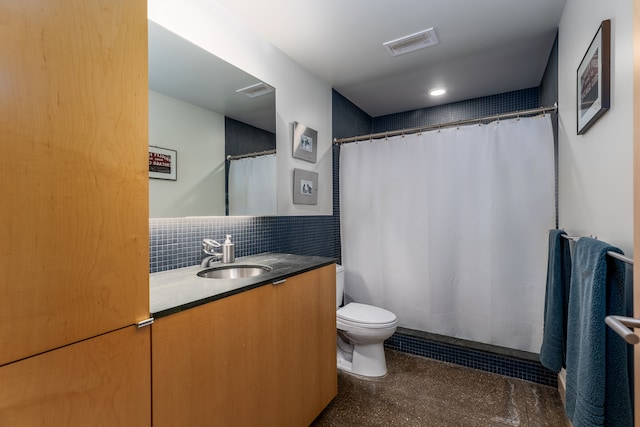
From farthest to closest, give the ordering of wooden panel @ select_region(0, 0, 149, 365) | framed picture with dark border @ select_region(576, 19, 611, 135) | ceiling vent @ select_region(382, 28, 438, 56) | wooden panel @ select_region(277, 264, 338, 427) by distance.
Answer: ceiling vent @ select_region(382, 28, 438, 56), wooden panel @ select_region(277, 264, 338, 427), framed picture with dark border @ select_region(576, 19, 611, 135), wooden panel @ select_region(0, 0, 149, 365)

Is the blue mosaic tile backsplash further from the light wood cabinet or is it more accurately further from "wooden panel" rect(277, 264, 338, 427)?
the light wood cabinet

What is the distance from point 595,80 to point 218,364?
1.85 metres

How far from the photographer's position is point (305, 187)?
95.9 inches

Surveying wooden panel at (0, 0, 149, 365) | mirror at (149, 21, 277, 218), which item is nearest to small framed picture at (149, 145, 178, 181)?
mirror at (149, 21, 277, 218)

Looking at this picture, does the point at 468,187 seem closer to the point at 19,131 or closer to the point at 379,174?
the point at 379,174

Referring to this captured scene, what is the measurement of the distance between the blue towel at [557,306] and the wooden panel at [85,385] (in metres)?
1.77

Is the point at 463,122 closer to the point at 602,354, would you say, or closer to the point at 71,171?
the point at 602,354

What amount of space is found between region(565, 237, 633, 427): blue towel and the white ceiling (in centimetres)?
155

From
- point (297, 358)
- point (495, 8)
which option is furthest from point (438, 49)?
point (297, 358)

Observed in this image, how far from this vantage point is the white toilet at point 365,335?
6.78 feet

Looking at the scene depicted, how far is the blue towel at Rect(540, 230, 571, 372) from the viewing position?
1.47m

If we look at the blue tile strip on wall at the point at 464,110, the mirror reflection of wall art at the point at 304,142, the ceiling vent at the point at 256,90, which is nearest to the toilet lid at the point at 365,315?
the mirror reflection of wall art at the point at 304,142

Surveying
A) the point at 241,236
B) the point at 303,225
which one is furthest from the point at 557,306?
the point at 241,236

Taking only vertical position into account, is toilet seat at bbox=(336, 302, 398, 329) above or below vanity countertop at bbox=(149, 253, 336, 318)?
below
